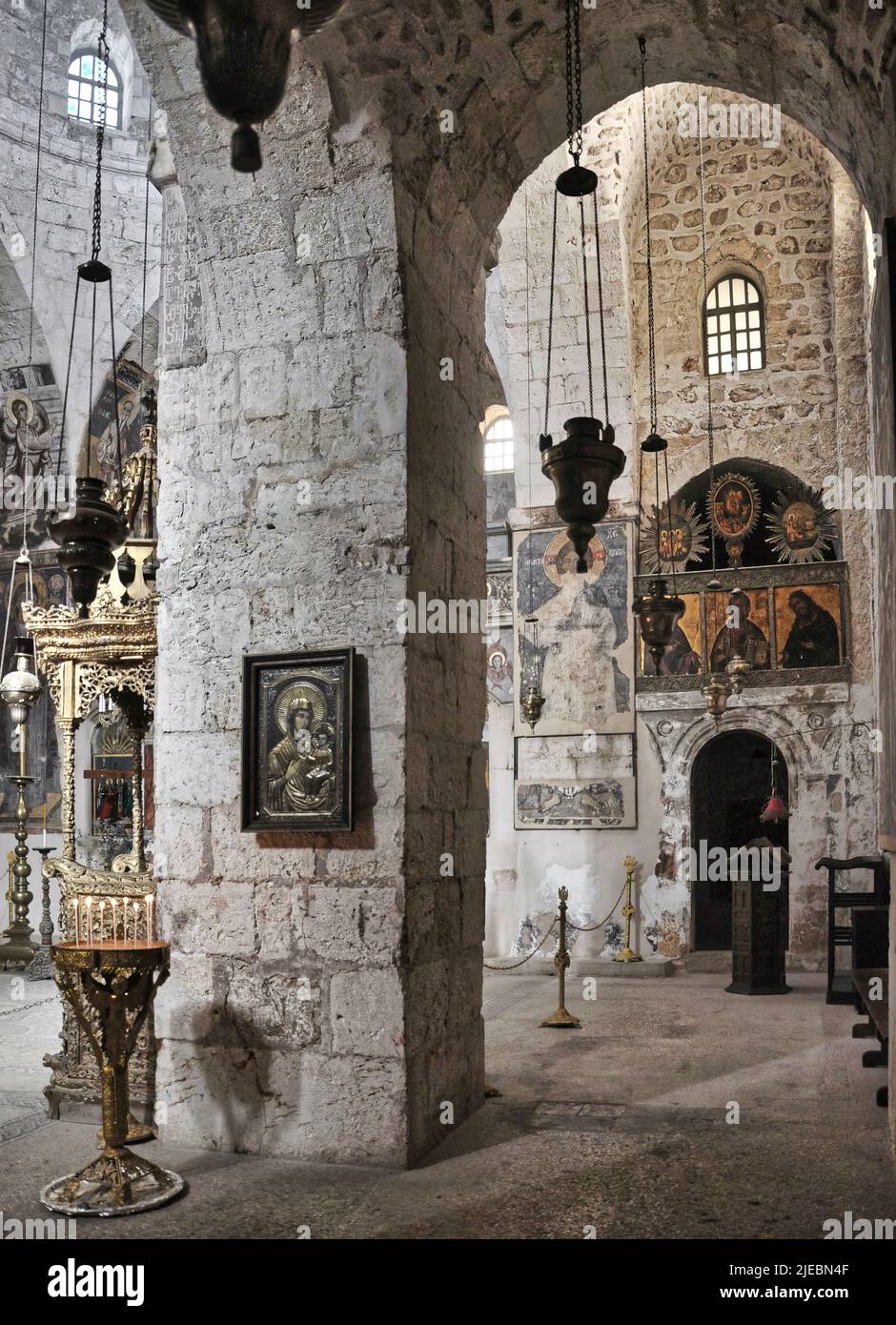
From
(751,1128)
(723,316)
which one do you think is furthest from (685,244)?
(751,1128)

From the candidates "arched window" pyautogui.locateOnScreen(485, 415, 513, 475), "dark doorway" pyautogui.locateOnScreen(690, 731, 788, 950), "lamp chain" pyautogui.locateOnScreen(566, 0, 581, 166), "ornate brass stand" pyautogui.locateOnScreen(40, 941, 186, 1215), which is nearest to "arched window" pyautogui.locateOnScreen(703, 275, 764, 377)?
"arched window" pyautogui.locateOnScreen(485, 415, 513, 475)

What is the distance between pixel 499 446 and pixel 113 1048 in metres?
11.0

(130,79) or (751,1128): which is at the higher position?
(130,79)

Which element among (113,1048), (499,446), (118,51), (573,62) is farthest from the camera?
(118,51)

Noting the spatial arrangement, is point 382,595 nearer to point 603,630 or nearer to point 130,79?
point 603,630

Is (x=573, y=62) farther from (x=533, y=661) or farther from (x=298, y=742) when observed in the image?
(x=533, y=661)

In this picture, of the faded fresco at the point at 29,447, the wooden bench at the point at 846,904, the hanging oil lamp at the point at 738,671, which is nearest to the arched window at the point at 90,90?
the faded fresco at the point at 29,447

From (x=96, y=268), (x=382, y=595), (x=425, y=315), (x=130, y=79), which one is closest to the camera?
(x=382, y=595)

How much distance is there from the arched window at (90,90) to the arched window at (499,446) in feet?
21.1

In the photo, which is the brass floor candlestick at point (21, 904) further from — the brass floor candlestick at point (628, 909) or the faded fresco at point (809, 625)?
the faded fresco at point (809, 625)

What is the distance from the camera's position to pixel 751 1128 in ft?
17.6

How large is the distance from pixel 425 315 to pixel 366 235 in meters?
0.46

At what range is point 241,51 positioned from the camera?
8.02 ft

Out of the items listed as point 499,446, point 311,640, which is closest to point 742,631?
point 499,446
